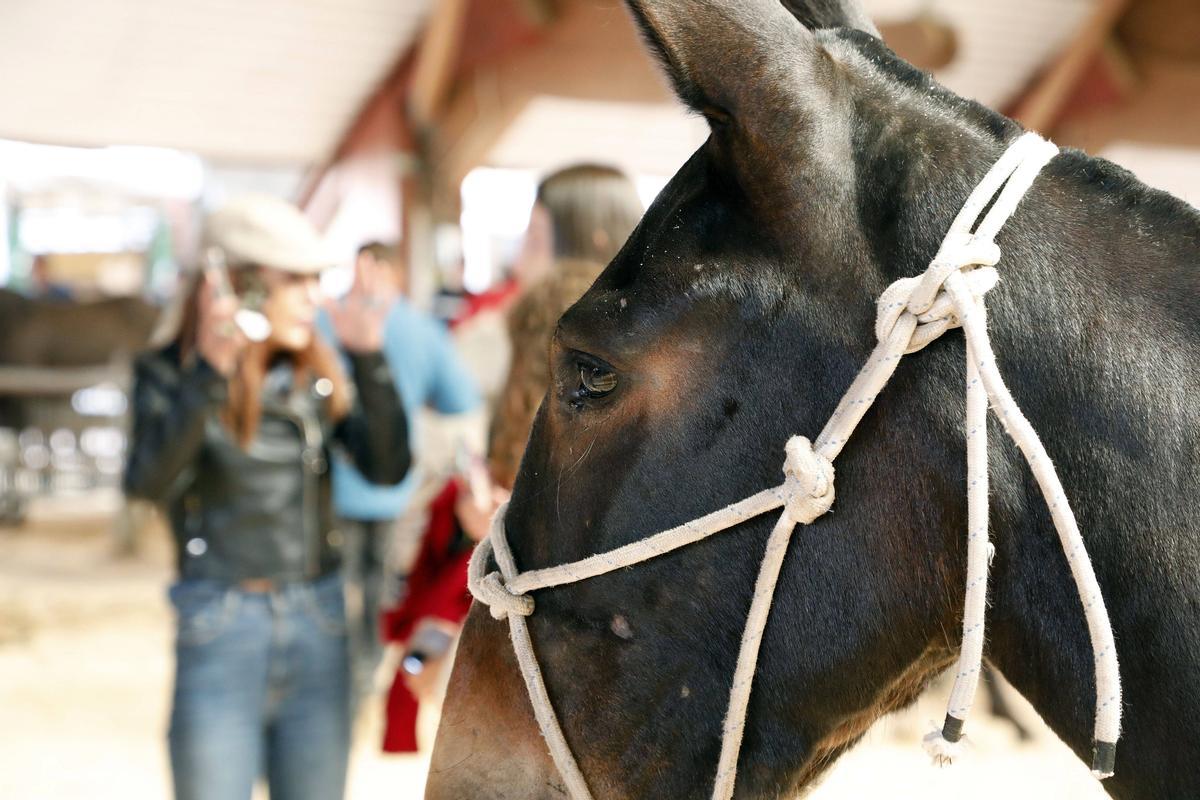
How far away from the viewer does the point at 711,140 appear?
118cm

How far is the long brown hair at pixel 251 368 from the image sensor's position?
2.58m

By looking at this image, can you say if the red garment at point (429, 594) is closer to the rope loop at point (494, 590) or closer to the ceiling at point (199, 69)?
the rope loop at point (494, 590)

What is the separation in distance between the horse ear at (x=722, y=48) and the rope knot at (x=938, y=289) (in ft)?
0.73

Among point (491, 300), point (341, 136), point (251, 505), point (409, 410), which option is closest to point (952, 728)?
point (251, 505)

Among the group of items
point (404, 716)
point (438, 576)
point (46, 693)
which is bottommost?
point (46, 693)

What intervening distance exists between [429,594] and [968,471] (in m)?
1.74

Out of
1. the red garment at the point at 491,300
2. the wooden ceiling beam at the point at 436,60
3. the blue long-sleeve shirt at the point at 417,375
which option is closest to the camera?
the blue long-sleeve shirt at the point at 417,375

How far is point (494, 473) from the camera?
2.50 meters

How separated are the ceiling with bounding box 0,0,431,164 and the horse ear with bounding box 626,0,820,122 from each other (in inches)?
299

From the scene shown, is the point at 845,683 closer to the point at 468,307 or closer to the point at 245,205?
the point at 245,205

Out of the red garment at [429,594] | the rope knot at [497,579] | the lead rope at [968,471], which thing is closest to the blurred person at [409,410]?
the red garment at [429,594]

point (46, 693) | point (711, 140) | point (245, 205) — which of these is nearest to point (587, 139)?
point (46, 693)

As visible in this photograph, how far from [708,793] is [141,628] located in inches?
281

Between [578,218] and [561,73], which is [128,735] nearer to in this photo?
[578,218]
